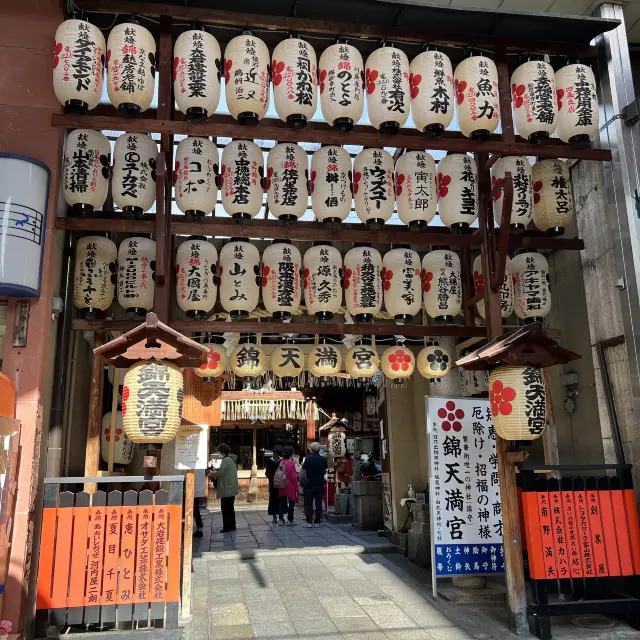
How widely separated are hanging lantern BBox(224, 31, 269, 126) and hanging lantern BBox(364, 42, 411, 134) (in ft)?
4.94

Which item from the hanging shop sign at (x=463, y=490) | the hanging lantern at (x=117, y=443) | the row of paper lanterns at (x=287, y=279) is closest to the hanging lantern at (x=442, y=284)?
the row of paper lanterns at (x=287, y=279)

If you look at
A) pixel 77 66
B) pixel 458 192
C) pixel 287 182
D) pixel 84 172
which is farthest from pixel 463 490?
pixel 77 66

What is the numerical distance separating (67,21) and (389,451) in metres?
10.2

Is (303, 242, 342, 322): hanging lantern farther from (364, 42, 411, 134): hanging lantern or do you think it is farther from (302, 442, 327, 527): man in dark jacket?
(302, 442, 327, 527): man in dark jacket

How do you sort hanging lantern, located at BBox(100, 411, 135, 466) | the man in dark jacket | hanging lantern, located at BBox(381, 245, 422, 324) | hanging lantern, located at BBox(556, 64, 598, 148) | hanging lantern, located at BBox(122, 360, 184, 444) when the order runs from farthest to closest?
1. the man in dark jacket
2. hanging lantern, located at BBox(100, 411, 135, 466)
3. hanging lantern, located at BBox(381, 245, 422, 324)
4. hanging lantern, located at BBox(556, 64, 598, 148)
5. hanging lantern, located at BBox(122, 360, 184, 444)

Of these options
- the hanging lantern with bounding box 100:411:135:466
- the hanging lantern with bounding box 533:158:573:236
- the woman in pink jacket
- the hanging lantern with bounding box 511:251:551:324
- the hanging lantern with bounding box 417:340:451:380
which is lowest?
the woman in pink jacket

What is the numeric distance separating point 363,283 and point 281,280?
129 cm

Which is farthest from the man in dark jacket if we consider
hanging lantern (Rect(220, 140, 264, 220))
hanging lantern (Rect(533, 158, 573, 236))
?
hanging lantern (Rect(533, 158, 573, 236))

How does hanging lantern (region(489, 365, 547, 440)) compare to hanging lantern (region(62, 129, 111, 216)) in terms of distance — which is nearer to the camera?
hanging lantern (region(489, 365, 547, 440))

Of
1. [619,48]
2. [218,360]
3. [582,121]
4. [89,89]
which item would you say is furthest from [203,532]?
[619,48]

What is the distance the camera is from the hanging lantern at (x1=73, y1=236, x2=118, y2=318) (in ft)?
26.9

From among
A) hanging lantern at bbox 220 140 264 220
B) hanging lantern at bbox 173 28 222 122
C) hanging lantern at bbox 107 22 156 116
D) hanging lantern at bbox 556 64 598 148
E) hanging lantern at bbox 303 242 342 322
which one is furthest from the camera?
hanging lantern at bbox 303 242 342 322

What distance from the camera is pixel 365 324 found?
855cm

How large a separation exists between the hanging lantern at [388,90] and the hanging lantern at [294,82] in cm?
84
